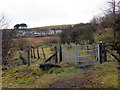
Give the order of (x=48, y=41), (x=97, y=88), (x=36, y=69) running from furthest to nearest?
(x=48, y=41)
(x=36, y=69)
(x=97, y=88)

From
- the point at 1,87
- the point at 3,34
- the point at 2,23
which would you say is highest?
the point at 2,23

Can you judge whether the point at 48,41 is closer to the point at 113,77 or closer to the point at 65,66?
the point at 65,66

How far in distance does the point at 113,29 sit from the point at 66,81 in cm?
1534

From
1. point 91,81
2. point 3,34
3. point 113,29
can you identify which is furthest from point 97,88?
point 113,29

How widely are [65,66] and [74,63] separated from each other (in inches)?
28.6

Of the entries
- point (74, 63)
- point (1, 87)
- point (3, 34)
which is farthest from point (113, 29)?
point (1, 87)

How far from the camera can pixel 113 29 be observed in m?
18.7

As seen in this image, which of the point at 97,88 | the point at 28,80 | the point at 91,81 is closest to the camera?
the point at 97,88

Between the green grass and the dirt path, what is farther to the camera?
the green grass

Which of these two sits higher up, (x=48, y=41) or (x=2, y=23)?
(x=2, y=23)

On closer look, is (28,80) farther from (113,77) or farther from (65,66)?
(113,77)

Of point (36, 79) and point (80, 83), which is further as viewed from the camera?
point (36, 79)

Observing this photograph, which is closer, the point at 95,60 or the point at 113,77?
the point at 113,77

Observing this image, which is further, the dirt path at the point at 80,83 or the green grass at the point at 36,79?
the green grass at the point at 36,79
